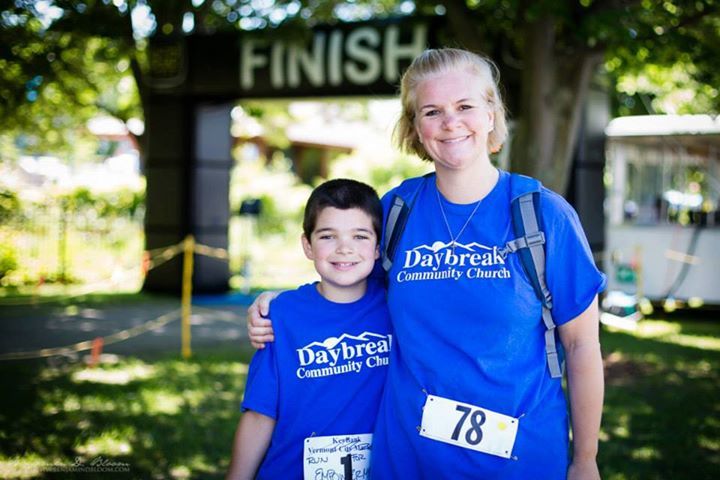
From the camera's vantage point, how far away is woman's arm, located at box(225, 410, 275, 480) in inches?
97.8

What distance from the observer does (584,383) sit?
7.22 ft

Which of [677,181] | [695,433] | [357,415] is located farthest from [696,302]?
[357,415]

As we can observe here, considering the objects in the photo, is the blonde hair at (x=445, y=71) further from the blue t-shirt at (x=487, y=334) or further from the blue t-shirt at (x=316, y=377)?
the blue t-shirt at (x=316, y=377)

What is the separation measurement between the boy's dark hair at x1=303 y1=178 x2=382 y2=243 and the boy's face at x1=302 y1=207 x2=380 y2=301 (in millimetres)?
17

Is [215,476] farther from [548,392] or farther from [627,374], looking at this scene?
[627,374]

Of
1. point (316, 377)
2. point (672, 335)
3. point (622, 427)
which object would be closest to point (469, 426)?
point (316, 377)

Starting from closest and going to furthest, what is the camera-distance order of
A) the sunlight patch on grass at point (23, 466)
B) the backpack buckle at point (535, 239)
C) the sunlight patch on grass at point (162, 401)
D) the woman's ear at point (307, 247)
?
1. the backpack buckle at point (535, 239)
2. the woman's ear at point (307, 247)
3. the sunlight patch on grass at point (23, 466)
4. the sunlight patch on grass at point (162, 401)

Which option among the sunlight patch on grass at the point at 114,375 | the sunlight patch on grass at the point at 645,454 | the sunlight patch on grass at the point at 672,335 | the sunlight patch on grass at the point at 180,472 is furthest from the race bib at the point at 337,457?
the sunlight patch on grass at the point at 672,335

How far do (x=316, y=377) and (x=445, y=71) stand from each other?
1.02 m

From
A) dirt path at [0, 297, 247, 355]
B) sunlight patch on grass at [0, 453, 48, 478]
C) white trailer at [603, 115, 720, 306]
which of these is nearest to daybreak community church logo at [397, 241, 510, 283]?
sunlight patch on grass at [0, 453, 48, 478]

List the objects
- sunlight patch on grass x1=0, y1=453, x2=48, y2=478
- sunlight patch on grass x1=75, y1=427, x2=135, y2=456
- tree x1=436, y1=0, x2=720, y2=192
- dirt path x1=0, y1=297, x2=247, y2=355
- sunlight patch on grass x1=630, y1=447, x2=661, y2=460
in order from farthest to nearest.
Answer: dirt path x1=0, y1=297, x2=247, y2=355, tree x1=436, y1=0, x2=720, y2=192, sunlight patch on grass x1=630, y1=447, x2=661, y2=460, sunlight patch on grass x1=75, y1=427, x2=135, y2=456, sunlight patch on grass x1=0, y1=453, x2=48, y2=478

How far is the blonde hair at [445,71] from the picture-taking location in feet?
7.42

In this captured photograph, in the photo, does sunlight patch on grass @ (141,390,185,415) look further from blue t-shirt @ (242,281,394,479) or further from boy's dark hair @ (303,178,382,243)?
boy's dark hair @ (303,178,382,243)

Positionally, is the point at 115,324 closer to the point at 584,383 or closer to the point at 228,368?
the point at 228,368
